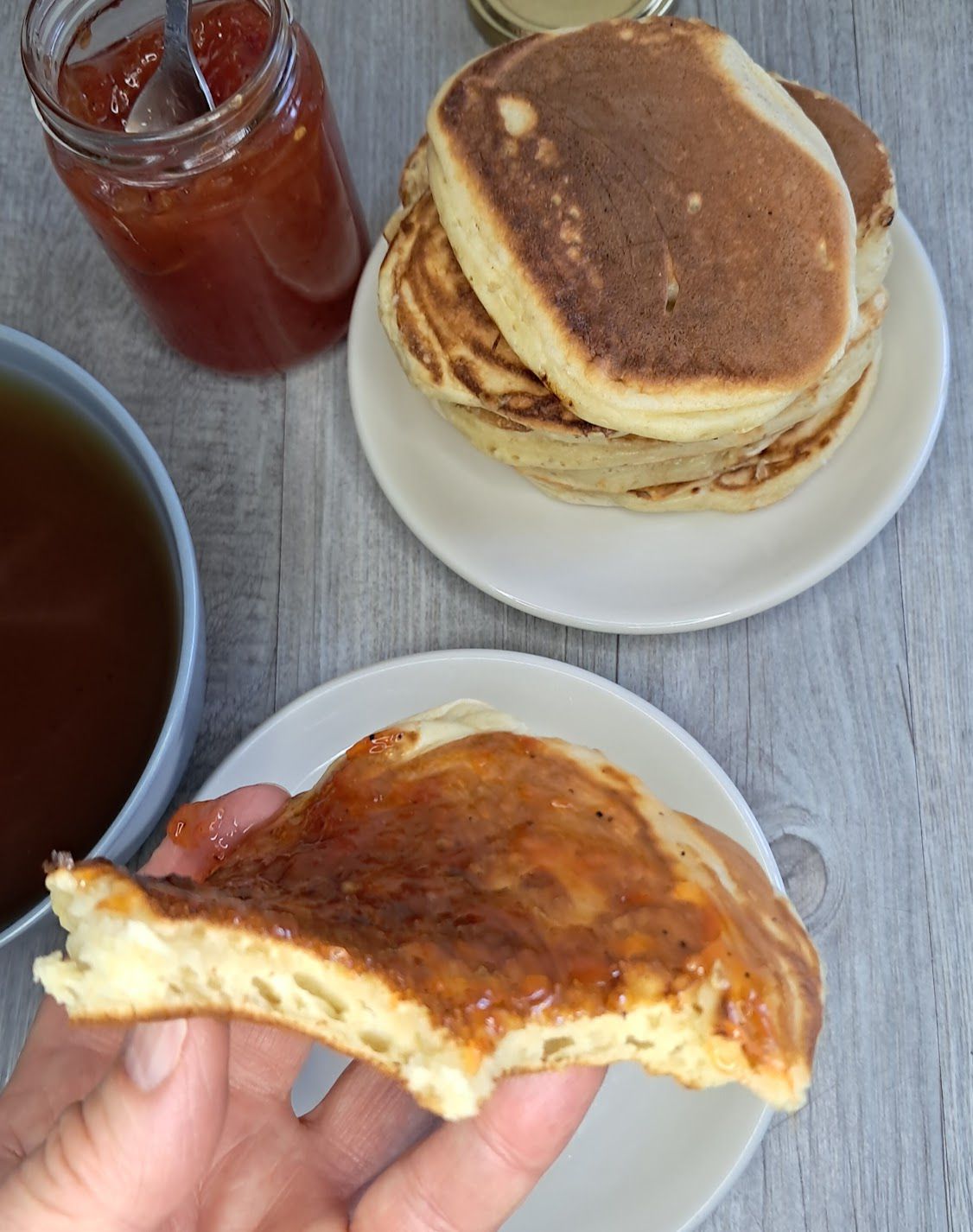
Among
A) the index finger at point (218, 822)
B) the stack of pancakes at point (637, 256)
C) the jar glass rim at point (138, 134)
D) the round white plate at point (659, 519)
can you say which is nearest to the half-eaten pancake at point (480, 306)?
the stack of pancakes at point (637, 256)

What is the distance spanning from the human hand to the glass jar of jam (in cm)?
58

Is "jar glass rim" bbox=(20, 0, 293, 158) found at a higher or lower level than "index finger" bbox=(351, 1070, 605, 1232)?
higher

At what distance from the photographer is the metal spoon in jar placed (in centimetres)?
119

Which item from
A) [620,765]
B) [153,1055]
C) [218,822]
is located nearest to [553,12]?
[620,765]

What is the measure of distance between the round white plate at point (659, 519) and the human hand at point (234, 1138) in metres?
0.41

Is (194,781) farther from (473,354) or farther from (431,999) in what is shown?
(431,999)

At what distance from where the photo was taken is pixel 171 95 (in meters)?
1.21

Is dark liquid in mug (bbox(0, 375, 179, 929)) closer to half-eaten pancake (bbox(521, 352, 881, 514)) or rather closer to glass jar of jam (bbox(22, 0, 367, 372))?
glass jar of jam (bbox(22, 0, 367, 372))

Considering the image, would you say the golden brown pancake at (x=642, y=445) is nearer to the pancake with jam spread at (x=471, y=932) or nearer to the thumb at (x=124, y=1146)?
the pancake with jam spread at (x=471, y=932)

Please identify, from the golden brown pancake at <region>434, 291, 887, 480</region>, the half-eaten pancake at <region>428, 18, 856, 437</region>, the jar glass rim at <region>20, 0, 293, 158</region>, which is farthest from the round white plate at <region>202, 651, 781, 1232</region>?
the jar glass rim at <region>20, 0, 293, 158</region>

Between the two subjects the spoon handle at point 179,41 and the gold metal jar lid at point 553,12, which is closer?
the spoon handle at point 179,41

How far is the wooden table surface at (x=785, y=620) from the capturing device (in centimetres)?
130

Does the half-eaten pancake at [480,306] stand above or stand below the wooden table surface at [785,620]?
above

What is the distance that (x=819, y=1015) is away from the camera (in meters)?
0.94
